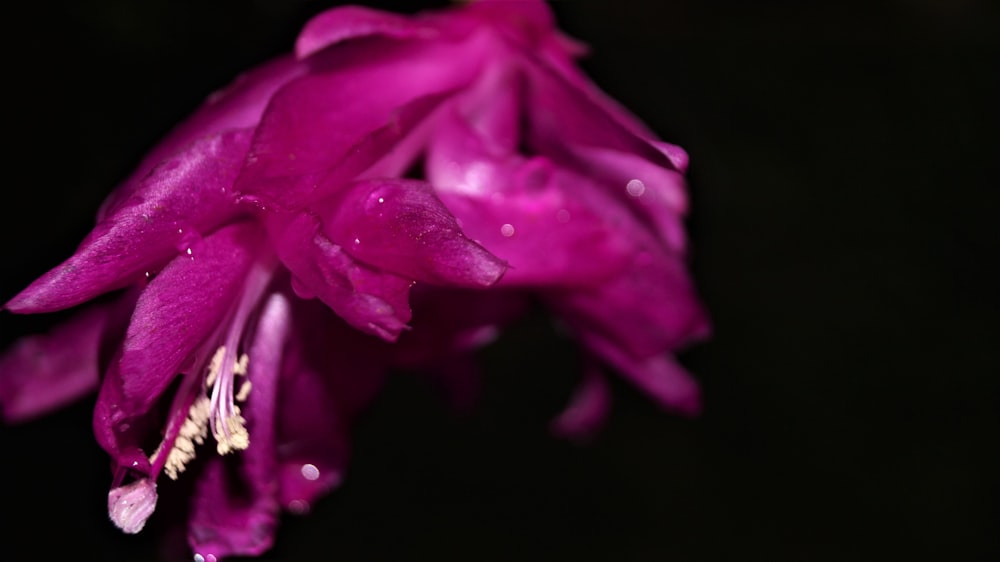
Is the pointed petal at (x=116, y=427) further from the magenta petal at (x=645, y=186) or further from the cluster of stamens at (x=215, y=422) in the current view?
the magenta petal at (x=645, y=186)

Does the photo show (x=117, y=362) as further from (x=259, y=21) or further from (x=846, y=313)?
(x=846, y=313)

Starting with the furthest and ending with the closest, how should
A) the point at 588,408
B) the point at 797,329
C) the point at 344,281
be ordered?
the point at 797,329 < the point at 588,408 < the point at 344,281

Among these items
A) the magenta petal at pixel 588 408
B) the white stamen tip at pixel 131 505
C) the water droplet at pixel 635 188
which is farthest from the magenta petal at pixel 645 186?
the white stamen tip at pixel 131 505

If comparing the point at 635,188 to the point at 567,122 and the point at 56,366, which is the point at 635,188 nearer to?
the point at 567,122

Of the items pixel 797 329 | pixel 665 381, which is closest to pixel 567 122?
pixel 665 381

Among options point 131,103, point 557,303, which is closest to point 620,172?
point 557,303

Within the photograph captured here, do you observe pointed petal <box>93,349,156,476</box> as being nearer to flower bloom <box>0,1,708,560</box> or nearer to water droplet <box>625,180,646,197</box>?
flower bloom <box>0,1,708,560</box>

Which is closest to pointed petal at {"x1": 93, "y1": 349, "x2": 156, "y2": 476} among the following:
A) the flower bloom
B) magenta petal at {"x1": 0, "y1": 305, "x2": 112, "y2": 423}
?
the flower bloom
